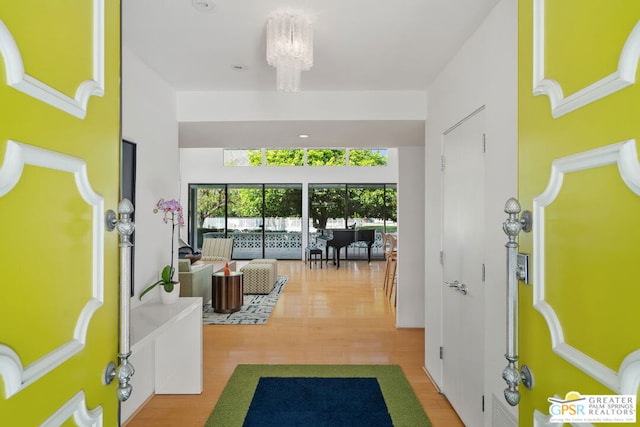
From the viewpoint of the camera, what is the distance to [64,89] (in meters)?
0.82

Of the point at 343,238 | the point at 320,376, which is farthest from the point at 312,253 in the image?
the point at 320,376

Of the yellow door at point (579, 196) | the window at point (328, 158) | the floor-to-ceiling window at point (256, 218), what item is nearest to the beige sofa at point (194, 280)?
the yellow door at point (579, 196)

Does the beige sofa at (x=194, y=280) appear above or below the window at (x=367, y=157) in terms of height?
below

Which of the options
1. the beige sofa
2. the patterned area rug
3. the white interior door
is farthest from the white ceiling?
the patterned area rug

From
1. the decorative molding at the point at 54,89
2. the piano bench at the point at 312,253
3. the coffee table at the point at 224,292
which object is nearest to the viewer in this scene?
the decorative molding at the point at 54,89

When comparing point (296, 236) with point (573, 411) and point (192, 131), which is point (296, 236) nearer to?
point (192, 131)

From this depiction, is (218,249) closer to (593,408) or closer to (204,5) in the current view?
(204,5)

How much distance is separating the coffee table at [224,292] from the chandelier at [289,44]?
3725mm

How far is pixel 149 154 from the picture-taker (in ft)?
9.66

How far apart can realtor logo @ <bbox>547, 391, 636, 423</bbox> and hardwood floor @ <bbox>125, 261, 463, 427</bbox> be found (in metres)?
2.10

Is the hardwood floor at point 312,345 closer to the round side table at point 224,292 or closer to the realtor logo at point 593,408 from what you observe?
the round side table at point 224,292

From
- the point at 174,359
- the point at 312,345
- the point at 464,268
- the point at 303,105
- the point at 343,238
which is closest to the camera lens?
the point at 464,268

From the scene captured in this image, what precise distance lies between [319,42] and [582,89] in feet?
6.77

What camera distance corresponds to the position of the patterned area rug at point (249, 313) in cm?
493
